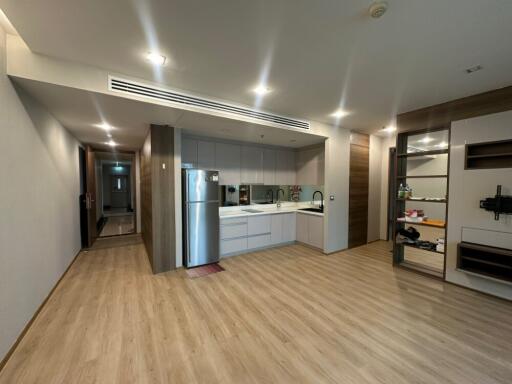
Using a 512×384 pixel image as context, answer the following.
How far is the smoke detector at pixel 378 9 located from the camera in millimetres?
1383

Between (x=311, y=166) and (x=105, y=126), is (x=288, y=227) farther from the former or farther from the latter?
(x=105, y=126)

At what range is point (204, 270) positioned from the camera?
3.54m


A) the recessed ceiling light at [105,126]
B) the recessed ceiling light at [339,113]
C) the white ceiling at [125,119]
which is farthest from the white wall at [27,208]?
→ the recessed ceiling light at [339,113]

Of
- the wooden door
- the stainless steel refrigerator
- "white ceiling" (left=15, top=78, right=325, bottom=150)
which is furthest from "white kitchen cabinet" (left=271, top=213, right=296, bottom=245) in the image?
the wooden door

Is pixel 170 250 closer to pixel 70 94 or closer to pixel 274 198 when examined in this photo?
pixel 70 94

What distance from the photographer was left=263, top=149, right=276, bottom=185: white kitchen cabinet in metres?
5.07

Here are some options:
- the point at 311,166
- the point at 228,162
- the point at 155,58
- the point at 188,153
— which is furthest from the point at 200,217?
the point at 311,166

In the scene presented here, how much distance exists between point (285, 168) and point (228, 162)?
1.58 meters

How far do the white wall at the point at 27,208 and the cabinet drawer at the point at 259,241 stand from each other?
119 inches

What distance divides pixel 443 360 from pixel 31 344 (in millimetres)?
3547

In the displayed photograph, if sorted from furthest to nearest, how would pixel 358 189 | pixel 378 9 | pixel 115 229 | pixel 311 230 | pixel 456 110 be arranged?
pixel 115 229 < pixel 358 189 < pixel 311 230 < pixel 456 110 < pixel 378 9

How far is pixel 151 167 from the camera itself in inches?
132

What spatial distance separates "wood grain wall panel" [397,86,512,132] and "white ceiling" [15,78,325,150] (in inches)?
58.4

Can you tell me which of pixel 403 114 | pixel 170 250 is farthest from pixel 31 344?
pixel 403 114
